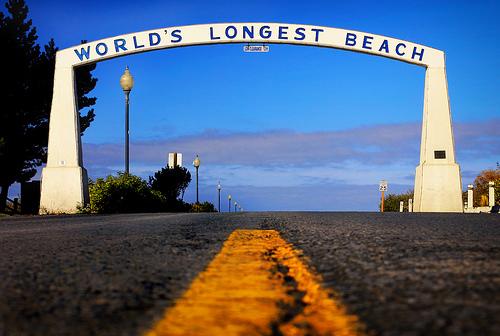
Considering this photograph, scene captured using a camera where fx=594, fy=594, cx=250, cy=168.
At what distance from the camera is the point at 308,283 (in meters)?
2.49

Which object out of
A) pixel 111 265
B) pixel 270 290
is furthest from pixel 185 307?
pixel 111 265

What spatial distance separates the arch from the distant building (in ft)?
66.7

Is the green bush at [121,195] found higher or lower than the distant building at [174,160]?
lower

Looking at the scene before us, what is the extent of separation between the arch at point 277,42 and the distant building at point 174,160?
20341 millimetres

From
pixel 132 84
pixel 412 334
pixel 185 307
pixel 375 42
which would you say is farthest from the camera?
pixel 132 84

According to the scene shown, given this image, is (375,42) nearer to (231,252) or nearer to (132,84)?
(132,84)

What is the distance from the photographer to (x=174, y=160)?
42.0 meters

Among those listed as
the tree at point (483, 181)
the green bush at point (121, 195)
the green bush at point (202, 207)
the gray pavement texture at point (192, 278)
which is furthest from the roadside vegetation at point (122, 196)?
the tree at point (483, 181)

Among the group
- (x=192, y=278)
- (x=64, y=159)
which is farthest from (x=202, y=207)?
(x=192, y=278)

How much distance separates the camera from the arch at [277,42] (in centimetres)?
2002

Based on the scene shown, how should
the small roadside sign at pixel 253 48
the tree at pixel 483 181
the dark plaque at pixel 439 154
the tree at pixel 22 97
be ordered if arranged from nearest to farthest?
1. the dark plaque at pixel 439 154
2. the small roadside sign at pixel 253 48
3. the tree at pixel 22 97
4. the tree at pixel 483 181

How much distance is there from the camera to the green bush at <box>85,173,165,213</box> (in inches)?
838

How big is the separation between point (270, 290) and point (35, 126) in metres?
35.5

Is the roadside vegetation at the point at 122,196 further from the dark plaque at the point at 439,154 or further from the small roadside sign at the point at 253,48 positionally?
the dark plaque at the point at 439,154
